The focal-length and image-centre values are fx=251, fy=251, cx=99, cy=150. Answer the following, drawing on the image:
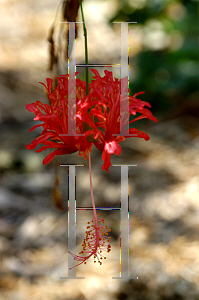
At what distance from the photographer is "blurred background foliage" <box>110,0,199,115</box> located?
70cm

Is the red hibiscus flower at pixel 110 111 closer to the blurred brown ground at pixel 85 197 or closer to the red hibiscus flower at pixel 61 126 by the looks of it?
the red hibiscus flower at pixel 61 126

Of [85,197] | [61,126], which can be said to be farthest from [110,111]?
[85,197]

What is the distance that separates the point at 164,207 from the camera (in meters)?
0.79

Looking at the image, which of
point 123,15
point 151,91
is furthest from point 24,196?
point 123,15

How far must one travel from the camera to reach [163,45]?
2.42ft

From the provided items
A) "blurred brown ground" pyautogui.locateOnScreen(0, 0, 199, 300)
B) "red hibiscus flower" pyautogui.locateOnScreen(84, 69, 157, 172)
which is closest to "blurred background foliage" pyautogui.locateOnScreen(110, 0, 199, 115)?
"blurred brown ground" pyautogui.locateOnScreen(0, 0, 199, 300)

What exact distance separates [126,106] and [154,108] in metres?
0.37

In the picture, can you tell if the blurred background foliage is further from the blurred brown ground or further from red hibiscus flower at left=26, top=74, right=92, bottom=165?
red hibiscus flower at left=26, top=74, right=92, bottom=165

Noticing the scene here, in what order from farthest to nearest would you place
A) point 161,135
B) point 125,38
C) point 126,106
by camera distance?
1. point 161,135
2. point 125,38
3. point 126,106

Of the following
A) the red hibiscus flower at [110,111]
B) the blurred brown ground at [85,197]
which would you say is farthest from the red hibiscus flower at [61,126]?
the blurred brown ground at [85,197]

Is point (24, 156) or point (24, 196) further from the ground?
point (24, 156)

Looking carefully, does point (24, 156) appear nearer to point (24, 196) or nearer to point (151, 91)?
point (24, 196)

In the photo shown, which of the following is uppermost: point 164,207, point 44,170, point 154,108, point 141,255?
point 154,108

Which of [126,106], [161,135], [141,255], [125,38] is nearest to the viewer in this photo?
→ [126,106]
